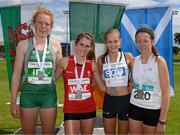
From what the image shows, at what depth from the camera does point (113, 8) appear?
631 centimetres

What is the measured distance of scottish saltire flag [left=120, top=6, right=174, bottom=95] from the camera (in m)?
6.40

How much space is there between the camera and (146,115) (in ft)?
14.4

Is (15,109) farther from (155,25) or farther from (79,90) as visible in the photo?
(155,25)

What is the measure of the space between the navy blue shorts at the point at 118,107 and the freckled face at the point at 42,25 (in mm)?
1183

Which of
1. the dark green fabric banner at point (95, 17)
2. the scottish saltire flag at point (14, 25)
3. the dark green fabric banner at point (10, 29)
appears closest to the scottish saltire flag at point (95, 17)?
the dark green fabric banner at point (95, 17)

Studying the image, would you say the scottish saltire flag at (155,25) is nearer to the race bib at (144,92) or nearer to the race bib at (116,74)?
the race bib at (116,74)

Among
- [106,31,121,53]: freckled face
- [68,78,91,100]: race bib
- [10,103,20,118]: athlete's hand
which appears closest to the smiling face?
[106,31,121,53]: freckled face

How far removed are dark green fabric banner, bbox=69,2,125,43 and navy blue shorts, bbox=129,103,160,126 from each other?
2157 mm

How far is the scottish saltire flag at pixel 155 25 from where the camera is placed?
21.0 feet

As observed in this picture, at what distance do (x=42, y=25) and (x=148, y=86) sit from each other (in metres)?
1.46

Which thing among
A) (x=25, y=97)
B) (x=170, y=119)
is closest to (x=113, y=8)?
(x=25, y=97)

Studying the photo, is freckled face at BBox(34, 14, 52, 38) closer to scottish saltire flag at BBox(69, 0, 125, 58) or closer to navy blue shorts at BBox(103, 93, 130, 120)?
navy blue shorts at BBox(103, 93, 130, 120)

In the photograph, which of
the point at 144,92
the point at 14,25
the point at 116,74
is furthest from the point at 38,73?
the point at 14,25

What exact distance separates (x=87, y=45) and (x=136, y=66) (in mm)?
678
